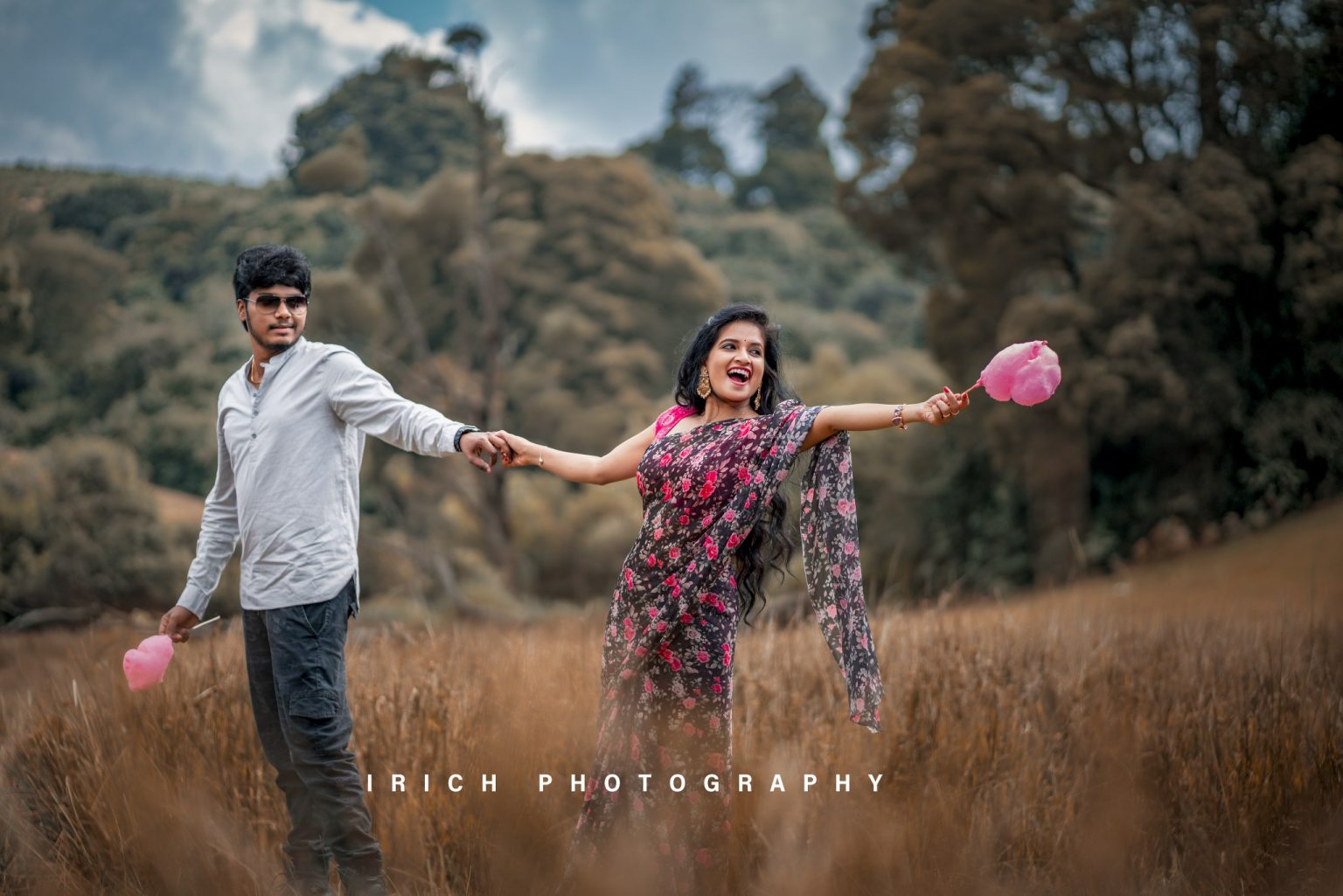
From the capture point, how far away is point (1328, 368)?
10945 mm

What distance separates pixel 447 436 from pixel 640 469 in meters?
0.54

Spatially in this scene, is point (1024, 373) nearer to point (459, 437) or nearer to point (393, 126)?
point (459, 437)

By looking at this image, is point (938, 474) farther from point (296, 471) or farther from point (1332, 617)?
point (296, 471)

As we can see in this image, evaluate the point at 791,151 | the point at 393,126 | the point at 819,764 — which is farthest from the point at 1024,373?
the point at 791,151

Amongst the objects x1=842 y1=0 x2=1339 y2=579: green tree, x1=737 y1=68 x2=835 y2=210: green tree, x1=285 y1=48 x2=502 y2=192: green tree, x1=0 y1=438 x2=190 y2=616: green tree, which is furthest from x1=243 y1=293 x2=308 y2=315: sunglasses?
x1=737 y1=68 x2=835 y2=210: green tree

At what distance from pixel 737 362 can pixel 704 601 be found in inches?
26.3

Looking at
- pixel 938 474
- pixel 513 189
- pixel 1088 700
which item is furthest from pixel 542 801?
pixel 513 189

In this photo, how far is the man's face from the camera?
3.00m

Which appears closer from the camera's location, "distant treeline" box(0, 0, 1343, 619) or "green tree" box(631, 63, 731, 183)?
"distant treeline" box(0, 0, 1343, 619)

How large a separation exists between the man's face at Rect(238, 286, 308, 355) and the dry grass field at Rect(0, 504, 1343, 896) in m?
1.30

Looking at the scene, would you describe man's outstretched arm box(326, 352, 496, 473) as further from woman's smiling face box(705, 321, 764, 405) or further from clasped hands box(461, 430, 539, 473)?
woman's smiling face box(705, 321, 764, 405)

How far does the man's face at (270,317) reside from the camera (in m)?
3.00

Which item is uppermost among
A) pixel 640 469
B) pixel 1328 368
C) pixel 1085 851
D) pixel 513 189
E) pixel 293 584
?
pixel 513 189

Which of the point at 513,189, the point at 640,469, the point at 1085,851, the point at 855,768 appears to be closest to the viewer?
the point at 1085,851
